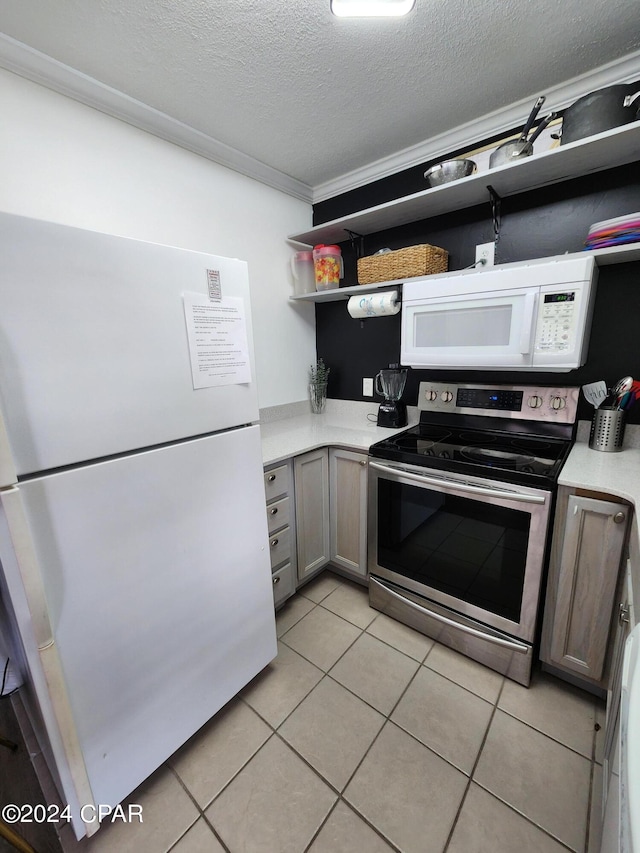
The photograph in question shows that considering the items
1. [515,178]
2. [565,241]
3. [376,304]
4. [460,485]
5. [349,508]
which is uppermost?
[515,178]

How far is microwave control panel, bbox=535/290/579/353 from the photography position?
54.1 inches

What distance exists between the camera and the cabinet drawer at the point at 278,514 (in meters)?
1.72

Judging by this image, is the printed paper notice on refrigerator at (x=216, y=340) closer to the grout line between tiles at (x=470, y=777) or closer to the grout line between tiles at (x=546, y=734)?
the grout line between tiles at (x=470, y=777)

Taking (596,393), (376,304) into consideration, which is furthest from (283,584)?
(596,393)

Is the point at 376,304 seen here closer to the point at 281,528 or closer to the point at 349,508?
the point at 349,508

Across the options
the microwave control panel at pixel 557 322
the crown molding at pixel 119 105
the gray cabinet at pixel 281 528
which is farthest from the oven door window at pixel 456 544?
the crown molding at pixel 119 105

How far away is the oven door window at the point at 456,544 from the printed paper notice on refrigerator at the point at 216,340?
36.8 inches

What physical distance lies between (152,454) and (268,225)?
6.06 ft

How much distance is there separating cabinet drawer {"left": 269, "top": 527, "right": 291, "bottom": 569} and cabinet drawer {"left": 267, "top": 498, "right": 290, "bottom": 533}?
0.04 m

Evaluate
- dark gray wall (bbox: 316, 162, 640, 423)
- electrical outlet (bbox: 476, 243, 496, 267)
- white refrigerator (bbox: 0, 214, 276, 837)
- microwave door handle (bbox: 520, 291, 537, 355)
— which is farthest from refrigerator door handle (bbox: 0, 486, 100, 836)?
electrical outlet (bbox: 476, 243, 496, 267)

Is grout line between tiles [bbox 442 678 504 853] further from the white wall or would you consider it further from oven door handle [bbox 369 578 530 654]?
the white wall

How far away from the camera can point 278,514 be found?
176 centimetres

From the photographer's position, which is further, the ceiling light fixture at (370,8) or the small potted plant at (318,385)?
the small potted plant at (318,385)

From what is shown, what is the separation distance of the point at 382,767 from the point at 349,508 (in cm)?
104
